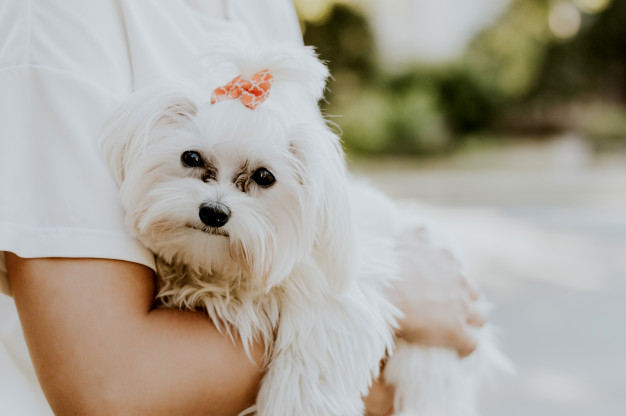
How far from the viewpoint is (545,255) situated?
19.6ft

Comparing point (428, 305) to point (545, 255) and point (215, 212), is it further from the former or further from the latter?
point (545, 255)

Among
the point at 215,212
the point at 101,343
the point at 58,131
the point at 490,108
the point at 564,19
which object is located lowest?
the point at 490,108

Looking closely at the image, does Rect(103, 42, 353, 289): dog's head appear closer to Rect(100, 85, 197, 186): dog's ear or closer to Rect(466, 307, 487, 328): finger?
Rect(100, 85, 197, 186): dog's ear

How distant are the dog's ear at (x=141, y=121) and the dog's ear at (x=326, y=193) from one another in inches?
8.0

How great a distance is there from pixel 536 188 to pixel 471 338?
7886 mm

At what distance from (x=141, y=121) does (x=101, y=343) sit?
38 centimetres

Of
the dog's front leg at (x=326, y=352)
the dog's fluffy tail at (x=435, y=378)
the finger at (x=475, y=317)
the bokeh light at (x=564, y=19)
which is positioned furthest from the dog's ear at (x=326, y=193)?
the bokeh light at (x=564, y=19)

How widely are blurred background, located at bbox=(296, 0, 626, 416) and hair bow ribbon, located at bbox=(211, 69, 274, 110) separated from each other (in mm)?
5554

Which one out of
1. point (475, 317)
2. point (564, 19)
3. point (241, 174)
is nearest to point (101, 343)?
point (241, 174)

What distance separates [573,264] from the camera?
18.8ft

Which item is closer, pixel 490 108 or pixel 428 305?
pixel 428 305

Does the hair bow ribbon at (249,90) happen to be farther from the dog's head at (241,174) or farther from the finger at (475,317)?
the finger at (475,317)

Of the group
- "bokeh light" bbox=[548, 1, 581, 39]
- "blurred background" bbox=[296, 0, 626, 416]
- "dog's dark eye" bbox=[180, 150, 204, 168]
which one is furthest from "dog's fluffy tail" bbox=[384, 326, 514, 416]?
"bokeh light" bbox=[548, 1, 581, 39]

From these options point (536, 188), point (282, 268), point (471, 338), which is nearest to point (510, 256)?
point (536, 188)
